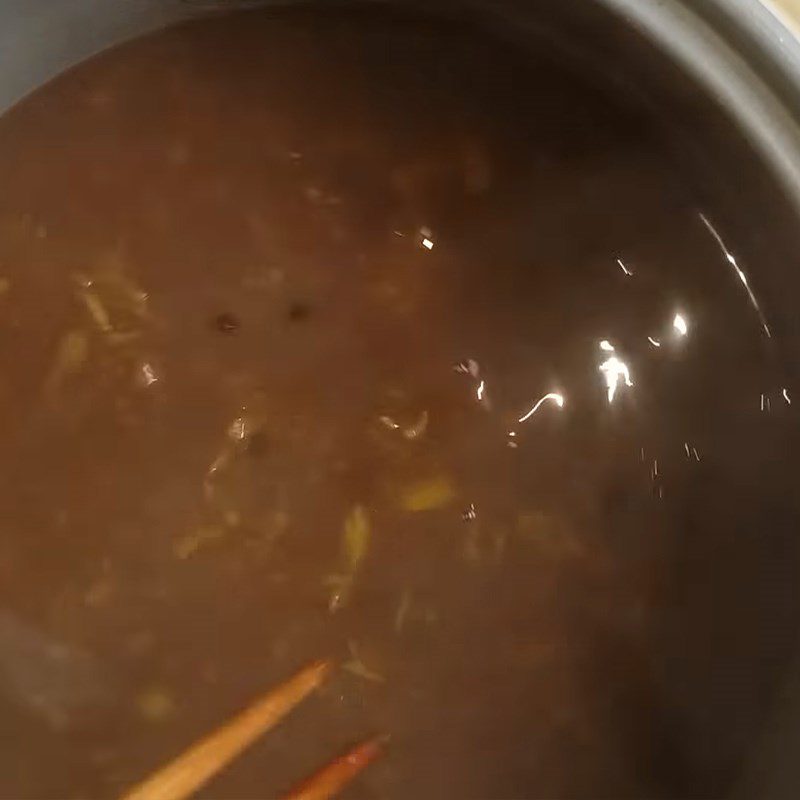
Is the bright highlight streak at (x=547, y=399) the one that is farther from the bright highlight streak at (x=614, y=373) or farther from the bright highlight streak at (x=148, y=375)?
the bright highlight streak at (x=148, y=375)

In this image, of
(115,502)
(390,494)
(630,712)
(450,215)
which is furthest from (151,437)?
(630,712)

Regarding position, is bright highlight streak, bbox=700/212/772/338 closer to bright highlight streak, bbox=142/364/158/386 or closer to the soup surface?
the soup surface

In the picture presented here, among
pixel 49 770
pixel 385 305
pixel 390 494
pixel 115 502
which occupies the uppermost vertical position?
pixel 385 305

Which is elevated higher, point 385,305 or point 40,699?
point 385,305

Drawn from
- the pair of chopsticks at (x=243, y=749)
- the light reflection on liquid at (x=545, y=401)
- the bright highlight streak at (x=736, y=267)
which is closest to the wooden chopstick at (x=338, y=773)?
the pair of chopsticks at (x=243, y=749)

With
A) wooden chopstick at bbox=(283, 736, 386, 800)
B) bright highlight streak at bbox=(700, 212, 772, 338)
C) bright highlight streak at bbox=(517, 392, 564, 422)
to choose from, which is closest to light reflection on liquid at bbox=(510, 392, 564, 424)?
bright highlight streak at bbox=(517, 392, 564, 422)

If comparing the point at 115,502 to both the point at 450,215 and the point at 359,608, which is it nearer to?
the point at 359,608

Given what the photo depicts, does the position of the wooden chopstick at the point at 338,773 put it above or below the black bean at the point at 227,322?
below
